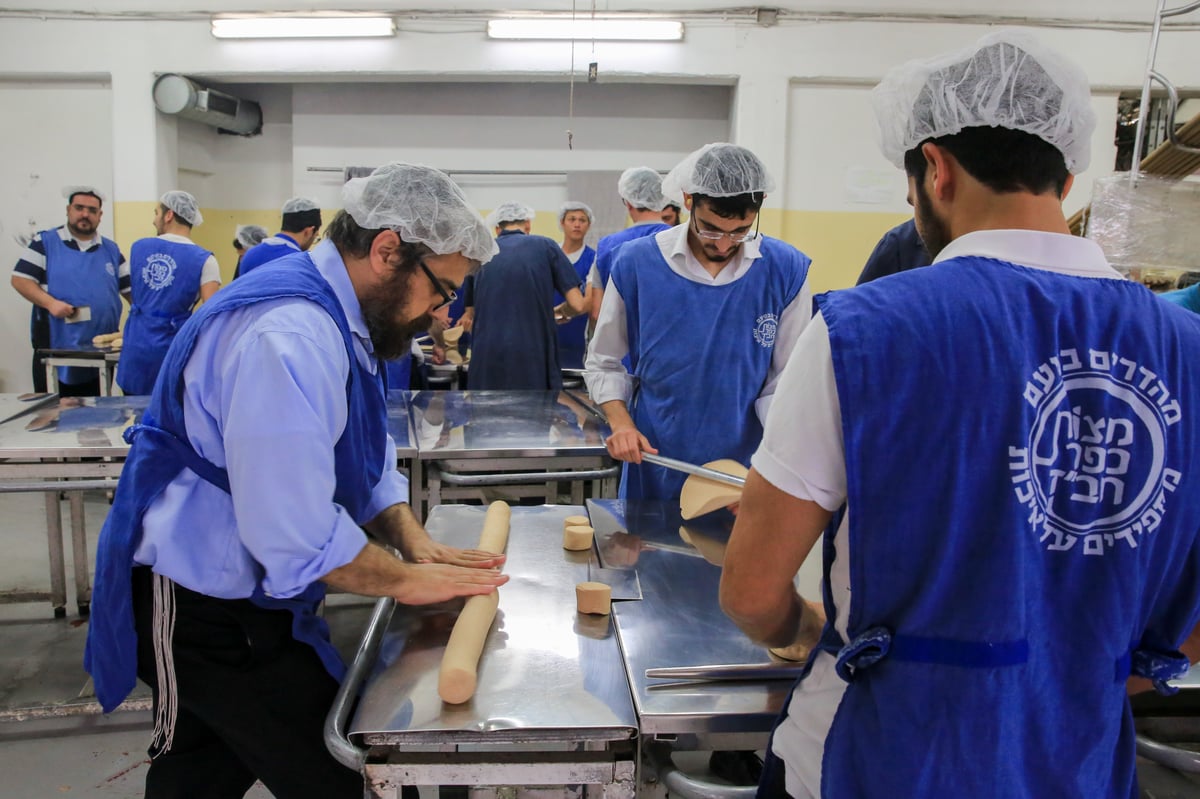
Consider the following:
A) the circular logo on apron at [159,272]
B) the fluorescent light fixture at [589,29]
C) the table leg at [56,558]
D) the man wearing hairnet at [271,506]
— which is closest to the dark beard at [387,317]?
the man wearing hairnet at [271,506]

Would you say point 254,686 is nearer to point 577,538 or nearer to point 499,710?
point 499,710

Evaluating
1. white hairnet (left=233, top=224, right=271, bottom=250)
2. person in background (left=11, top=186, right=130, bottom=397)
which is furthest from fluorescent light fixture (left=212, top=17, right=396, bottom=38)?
person in background (left=11, top=186, right=130, bottom=397)

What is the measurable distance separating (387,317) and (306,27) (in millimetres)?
5627

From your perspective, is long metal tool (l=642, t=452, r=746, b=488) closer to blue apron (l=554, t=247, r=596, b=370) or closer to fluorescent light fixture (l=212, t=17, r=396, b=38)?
blue apron (l=554, t=247, r=596, b=370)

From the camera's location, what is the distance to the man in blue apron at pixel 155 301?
4.21 m

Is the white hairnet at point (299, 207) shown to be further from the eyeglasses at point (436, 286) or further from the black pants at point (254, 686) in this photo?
the black pants at point (254, 686)

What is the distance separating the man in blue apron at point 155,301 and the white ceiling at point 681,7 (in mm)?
2781

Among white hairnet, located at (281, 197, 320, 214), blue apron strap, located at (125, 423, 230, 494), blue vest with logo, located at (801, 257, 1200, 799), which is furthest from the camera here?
white hairnet, located at (281, 197, 320, 214)

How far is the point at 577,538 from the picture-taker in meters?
1.69

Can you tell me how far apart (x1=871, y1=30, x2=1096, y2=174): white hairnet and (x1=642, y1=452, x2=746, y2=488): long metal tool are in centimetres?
88

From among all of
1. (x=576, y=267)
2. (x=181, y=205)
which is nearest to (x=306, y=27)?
(x=181, y=205)

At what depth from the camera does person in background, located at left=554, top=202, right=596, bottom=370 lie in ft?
16.2

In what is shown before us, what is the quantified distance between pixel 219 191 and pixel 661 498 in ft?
20.9

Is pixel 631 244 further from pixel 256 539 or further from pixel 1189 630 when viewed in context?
pixel 1189 630
